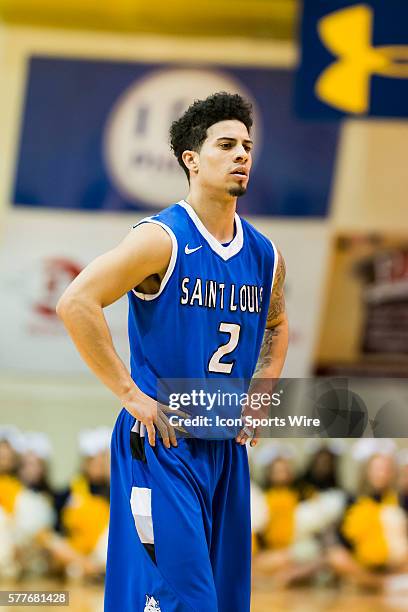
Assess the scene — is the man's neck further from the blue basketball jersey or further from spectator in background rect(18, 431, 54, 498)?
spectator in background rect(18, 431, 54, 498)

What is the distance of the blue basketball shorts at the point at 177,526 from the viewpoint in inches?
136

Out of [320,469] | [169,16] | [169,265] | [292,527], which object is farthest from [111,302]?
[169,16]

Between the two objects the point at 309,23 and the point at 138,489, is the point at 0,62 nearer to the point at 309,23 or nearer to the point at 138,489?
the point at 309,23

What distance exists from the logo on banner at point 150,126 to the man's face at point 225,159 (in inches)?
257

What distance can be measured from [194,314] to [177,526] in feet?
2.47

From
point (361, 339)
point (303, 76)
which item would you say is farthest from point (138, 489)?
point (361, 339)

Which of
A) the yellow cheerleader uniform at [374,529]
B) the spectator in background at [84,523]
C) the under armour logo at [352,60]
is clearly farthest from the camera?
the under armour logo at [352,60]

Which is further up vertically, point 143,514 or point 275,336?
point 275,336

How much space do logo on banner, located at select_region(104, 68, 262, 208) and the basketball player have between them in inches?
253

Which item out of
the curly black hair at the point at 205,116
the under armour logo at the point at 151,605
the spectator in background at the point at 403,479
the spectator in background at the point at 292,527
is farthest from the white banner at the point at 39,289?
the under armour logo at the point at 151,605

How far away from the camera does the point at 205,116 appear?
3799 millimetres

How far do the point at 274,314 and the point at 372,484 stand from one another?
16.3 feet

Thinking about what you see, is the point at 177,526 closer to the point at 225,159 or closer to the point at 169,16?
the point at 225,159

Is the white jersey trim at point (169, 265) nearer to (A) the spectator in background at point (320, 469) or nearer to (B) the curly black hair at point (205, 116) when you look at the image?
(B) the curly black hair at point (205, 116)
